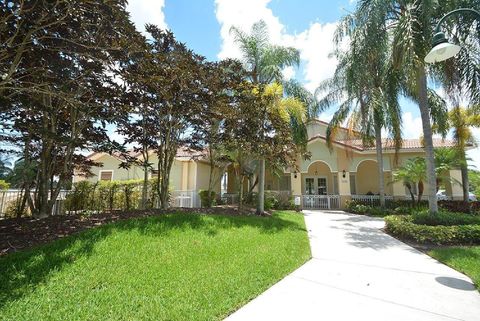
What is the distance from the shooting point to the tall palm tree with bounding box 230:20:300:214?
14.2 m

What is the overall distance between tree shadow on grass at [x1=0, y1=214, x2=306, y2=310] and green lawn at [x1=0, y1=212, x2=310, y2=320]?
0.01 m

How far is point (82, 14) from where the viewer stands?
6.39 meters

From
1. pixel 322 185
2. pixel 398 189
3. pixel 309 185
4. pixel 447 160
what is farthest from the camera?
pixel 309 185

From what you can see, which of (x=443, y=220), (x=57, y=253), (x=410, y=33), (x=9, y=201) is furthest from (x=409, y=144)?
(x=9, y=201)

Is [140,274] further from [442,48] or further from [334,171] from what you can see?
[334,171]

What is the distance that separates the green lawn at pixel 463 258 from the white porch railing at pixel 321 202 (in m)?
12.5

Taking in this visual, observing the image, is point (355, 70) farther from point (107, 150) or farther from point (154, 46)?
point (107, 150)

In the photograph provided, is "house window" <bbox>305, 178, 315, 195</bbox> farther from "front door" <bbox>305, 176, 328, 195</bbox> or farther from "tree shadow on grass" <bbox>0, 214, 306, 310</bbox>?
"tree shadow on grass" <bbox>0, 214, 306, 310</bbox>

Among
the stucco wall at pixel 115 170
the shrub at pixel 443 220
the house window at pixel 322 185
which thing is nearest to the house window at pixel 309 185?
the house window at pixel 322 185

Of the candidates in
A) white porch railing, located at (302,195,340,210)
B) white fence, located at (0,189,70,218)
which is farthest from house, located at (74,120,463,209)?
white fence, located at (0,189,70,218)

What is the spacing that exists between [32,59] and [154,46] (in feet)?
12.8

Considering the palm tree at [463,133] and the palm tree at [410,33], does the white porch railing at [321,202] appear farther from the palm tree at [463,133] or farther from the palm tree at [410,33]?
the palm tree at [410,33]

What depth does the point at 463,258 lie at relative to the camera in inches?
268

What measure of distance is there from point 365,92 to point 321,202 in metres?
8.80
